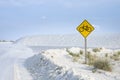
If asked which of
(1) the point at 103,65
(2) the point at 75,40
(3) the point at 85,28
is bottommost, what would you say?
(2) the point at 75,40

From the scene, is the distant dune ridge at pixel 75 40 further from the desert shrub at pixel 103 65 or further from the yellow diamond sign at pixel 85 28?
the desert shrub at pixel 103 65

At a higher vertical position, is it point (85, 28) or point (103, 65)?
point (85, 28)

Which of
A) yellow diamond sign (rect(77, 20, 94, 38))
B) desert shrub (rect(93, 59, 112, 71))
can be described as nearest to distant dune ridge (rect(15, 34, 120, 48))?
yellow diamond sign (rect(77, 20, 94, 38))

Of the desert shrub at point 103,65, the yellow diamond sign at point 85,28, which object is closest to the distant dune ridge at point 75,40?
the yellow diamond sign at point 85,28

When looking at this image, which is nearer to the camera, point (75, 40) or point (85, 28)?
point (85, 28)

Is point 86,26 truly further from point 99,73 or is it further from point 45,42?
point 45,42

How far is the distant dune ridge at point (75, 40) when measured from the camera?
283 feet

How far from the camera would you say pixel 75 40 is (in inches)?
4026

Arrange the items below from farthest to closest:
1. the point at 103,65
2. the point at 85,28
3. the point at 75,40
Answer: the point at 75,40, the point at 85,28, the point at 103,65

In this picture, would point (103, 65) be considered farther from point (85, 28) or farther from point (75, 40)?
point (75, 40)

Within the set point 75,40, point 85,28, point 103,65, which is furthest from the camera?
point 75,40

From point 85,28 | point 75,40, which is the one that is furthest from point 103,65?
point 75,40

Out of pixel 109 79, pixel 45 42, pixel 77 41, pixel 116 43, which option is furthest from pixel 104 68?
pixel 45 42

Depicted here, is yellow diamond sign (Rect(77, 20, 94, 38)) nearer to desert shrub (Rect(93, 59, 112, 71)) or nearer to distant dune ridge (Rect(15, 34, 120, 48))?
desert shrub (Rect(93, 59, 112, 71))
